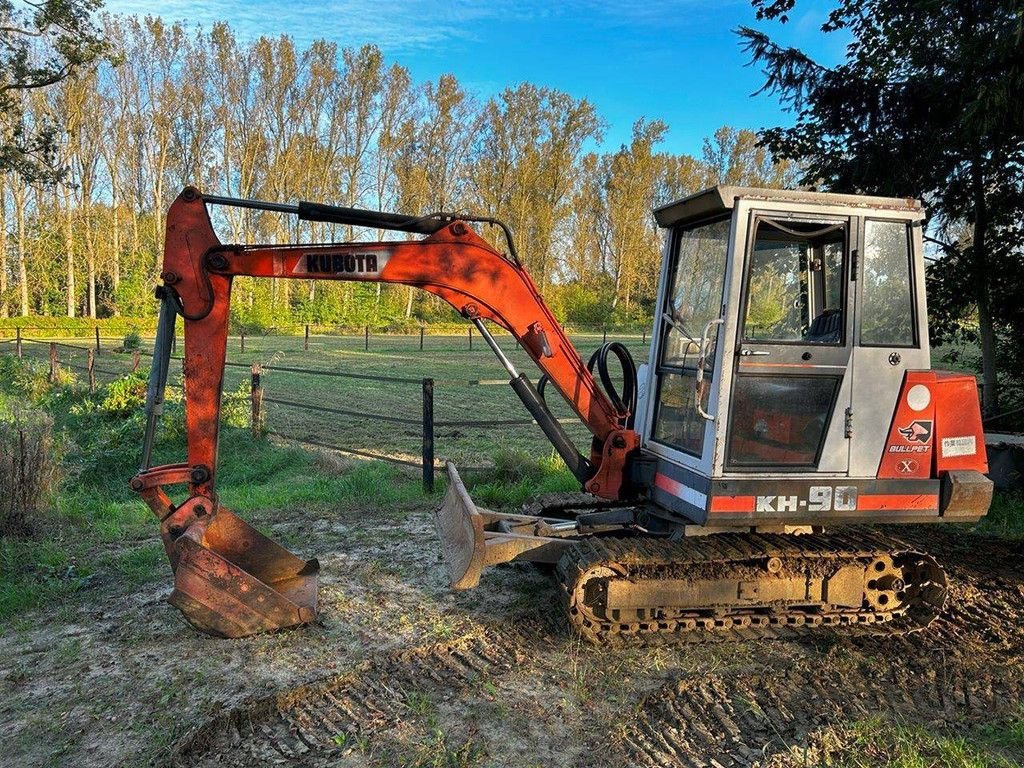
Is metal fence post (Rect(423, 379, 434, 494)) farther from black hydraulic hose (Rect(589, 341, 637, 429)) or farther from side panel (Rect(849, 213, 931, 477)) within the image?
side panel (Rect(849, 213, 931, 477))

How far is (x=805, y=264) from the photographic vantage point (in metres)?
5.13

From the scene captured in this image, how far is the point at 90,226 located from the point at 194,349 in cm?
4131

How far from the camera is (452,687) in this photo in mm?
4062

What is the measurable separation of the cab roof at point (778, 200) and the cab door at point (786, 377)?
9 centimetres

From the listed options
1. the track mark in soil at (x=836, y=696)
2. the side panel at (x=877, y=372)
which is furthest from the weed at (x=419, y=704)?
the side panel at (x=877, y=372)

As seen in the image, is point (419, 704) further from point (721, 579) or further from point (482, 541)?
point (721, 579)

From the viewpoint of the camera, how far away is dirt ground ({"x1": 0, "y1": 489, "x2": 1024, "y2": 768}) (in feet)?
11.5

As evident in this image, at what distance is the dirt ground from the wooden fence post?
4.97 m

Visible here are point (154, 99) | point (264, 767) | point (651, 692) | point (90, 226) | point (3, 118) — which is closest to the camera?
point (264, 767)

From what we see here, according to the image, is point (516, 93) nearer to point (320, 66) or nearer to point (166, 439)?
point (320, 66)

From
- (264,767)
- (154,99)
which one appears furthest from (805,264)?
(154,99)

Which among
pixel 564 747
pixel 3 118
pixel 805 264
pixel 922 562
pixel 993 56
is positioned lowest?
pixel 564 747

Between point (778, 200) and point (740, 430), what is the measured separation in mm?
1335

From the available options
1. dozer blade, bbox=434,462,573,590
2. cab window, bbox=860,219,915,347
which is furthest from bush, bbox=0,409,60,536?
cab window, bbox=860,219,915,347
